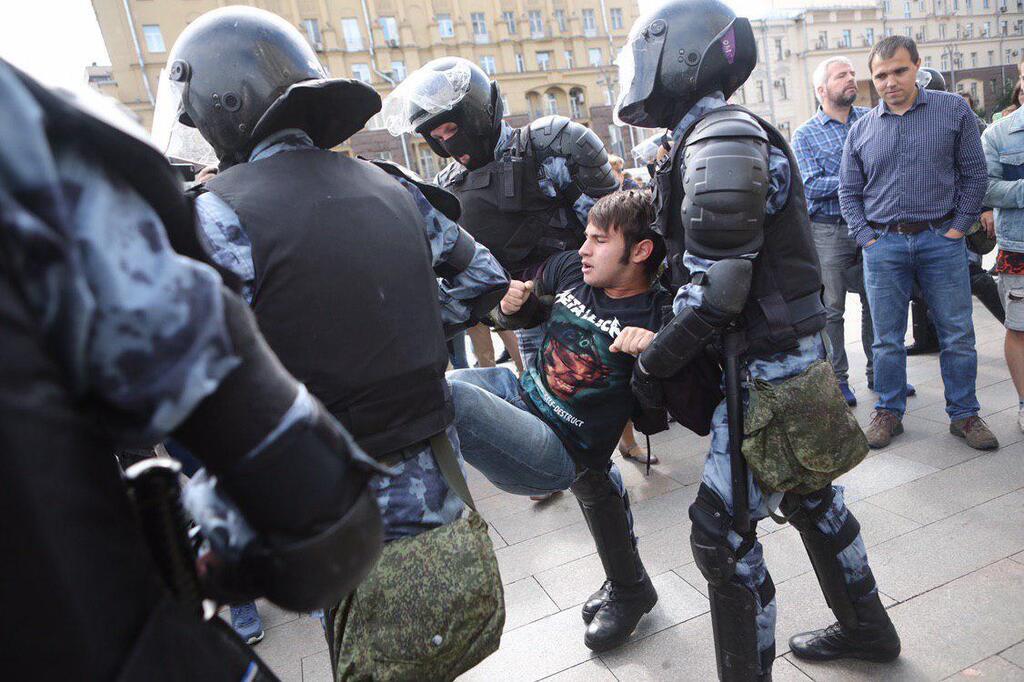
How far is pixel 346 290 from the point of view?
4.32 feet

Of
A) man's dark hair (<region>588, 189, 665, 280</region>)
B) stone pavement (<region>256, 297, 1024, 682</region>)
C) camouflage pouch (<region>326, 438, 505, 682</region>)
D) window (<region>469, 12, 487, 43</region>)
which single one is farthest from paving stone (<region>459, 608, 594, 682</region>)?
window (<region>469, 12, 487, 43</region>)

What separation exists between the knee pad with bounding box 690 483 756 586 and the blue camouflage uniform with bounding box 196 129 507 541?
2.51ft

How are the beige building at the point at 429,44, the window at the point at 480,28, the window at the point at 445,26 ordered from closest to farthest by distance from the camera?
the beige building at the point at 429,44, the window at the point at 445,26, the window at the point at 480,28

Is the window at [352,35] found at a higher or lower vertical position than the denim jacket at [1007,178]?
higher

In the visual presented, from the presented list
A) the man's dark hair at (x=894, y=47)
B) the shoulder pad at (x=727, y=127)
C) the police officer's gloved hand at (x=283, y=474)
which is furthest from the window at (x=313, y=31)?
the police officer's gloved hand at (x=283, y=474)

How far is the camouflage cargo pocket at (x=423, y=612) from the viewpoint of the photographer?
4.29ft

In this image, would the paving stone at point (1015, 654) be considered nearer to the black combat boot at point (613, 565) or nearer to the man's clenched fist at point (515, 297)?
the black combat boot at point (613, 565)

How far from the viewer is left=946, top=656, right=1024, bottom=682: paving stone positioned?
191 cm

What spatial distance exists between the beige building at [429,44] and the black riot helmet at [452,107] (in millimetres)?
29192

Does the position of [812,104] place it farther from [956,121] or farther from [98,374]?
[98,374]

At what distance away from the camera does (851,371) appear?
4883mm

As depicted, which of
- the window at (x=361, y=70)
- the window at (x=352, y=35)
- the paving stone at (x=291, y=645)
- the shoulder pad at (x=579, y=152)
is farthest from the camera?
the window at (x=361, y=70)

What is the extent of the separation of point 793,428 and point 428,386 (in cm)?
106

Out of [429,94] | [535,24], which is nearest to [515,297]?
[429,94]
